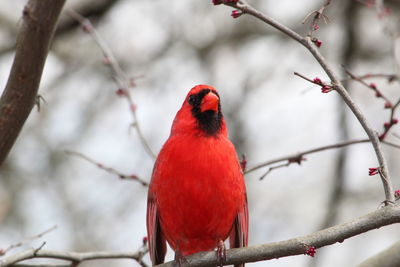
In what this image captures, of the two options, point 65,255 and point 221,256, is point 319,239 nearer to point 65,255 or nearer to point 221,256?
point 221,256

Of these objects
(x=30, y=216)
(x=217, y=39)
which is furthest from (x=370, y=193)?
(x=30, y=216)

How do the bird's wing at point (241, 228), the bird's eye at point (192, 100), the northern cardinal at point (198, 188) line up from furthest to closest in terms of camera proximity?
the bird's eye at point (192, 100), the bird's wing at point (241, 228), the northern cardinal at point (198, 188)

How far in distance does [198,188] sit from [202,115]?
52 cm

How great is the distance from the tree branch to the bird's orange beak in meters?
1.11

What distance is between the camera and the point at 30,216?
7074 mm

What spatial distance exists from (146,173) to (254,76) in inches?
65.0

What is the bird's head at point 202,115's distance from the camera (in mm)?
3771

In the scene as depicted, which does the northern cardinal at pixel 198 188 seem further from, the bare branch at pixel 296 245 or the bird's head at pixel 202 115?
the bare branch at pixel 296 245

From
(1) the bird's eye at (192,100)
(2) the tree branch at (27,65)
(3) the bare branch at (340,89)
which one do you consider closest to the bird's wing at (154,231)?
(1) the bird's eye at (192,100)

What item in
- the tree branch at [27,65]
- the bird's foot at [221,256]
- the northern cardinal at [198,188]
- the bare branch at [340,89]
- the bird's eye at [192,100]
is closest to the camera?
the bare branch at [340,89]

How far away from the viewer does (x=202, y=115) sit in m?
3.83

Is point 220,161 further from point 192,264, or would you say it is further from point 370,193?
point 370,193

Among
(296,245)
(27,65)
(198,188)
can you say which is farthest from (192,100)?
(296,245)

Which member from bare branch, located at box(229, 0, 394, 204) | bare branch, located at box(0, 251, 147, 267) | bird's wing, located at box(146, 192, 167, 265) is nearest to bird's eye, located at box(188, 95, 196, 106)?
bird's wing, located at box(146, 192, 167, 265)
